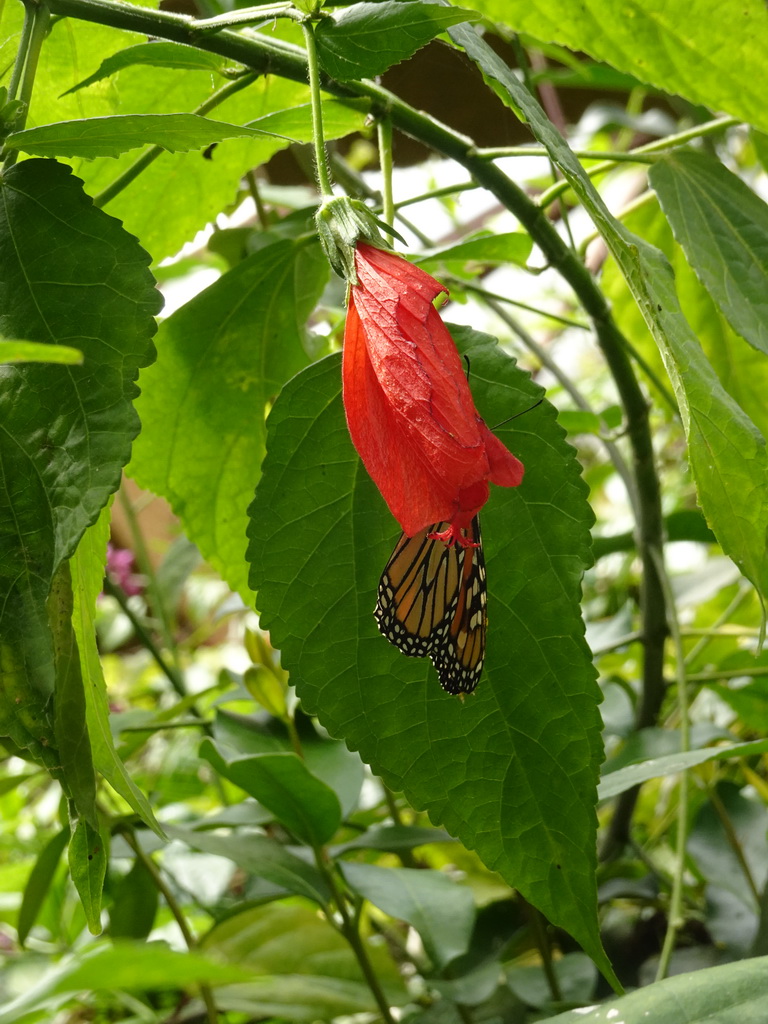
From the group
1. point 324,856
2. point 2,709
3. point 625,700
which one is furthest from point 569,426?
point 2,709

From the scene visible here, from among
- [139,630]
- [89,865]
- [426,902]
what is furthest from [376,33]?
[139,630]

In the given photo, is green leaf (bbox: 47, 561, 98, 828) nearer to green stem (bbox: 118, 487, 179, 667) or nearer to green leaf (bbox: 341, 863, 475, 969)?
green leaf (bbox: 341, 863, 475, 969)

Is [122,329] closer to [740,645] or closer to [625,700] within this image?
[625,700]

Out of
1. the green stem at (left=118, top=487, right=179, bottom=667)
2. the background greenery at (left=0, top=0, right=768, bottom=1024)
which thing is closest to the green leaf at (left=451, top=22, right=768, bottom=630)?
the background greenery at (left=0, top=0, right=768, bottom=1024)

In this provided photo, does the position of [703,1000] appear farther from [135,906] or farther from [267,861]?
[135,906]

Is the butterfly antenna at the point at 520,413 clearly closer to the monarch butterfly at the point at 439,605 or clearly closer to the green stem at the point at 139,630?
the monarch butterfly at the point at 439,605

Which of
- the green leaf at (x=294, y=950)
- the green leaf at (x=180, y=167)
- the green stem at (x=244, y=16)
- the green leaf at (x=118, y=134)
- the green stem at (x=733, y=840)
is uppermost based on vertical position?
the green leaf at (x=180, y=167)

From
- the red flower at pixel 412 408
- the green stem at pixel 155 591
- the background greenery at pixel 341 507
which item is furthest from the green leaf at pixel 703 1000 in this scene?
the green stem at pixel 155 591
